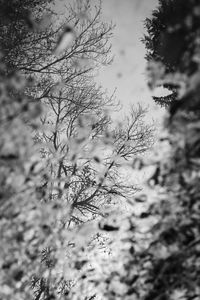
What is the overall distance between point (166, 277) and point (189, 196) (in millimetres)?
613

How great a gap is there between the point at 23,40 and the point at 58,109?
2694 millimetres

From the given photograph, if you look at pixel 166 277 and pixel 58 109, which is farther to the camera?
pixel 58 109

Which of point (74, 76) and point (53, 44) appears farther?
point (74, 76)

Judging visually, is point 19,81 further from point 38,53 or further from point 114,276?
point 38,53

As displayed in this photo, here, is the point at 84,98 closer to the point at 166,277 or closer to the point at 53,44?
the point at 53,44

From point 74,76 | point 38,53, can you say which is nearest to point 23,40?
point 38,53

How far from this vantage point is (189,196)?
1.92 metres

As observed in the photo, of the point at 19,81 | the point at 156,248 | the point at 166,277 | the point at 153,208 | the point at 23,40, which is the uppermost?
the point at 23,40

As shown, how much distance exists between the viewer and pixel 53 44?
23.7 feet

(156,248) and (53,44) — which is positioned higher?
(53,44)

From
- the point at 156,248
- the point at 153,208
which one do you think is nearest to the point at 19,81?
the point at 153,208

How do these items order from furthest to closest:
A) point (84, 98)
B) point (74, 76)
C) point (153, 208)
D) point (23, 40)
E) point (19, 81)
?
1. point (84, 98)
2. point (74, 76)
3. point (23, 40)
4. point (153, 208)
5. point (19, 81)

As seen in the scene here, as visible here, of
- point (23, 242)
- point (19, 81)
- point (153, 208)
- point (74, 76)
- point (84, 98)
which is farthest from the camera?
point (84, 98)

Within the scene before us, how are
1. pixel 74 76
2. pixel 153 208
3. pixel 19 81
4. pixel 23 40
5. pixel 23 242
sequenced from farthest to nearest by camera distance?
pixel 74 76
pixel 23 40
pixel 23 242
pixel 153 208
pixel 19 81
